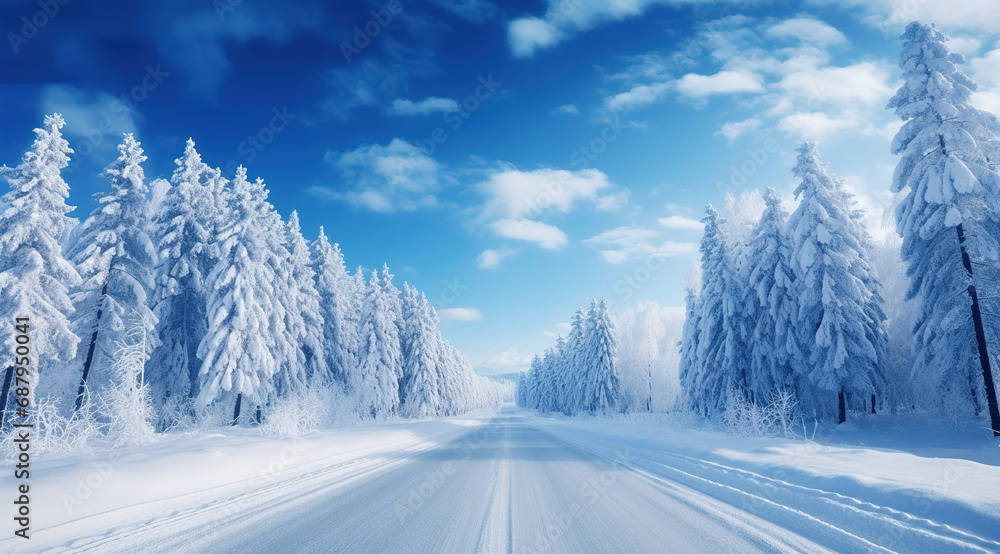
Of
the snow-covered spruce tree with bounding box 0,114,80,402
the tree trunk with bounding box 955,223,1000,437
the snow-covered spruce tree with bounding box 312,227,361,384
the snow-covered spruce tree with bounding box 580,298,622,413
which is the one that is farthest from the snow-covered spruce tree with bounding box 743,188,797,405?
the snow-covered spruce tree with bounding box 0,114,80,402

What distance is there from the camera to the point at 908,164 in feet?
61.0

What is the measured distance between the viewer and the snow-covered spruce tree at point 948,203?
17.1 m

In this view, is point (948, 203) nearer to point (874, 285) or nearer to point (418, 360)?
point (874, 285)

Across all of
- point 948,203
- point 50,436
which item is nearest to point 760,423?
point 948,203

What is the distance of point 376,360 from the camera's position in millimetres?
40375

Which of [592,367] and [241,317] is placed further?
[592,367]

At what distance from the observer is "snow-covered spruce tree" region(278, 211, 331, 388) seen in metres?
30.0

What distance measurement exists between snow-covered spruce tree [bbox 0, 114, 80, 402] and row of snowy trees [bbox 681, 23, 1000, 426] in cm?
3466

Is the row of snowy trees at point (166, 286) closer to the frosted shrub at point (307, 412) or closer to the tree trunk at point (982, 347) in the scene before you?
the frosted shrub at point (307, 412)

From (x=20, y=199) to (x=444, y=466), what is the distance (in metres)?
22.0

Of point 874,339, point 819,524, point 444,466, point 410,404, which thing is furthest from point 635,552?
point 410,404

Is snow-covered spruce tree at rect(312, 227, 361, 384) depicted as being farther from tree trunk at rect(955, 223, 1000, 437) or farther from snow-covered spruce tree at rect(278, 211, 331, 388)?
tree trunk at rect(955, 223, 1000, 437)

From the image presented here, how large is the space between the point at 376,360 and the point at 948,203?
3861 cm

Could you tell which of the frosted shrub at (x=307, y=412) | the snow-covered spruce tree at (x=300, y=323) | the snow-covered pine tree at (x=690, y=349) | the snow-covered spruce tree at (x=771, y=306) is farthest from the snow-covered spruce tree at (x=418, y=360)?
the snow-covered spruce tree at (x=771, y=306)
